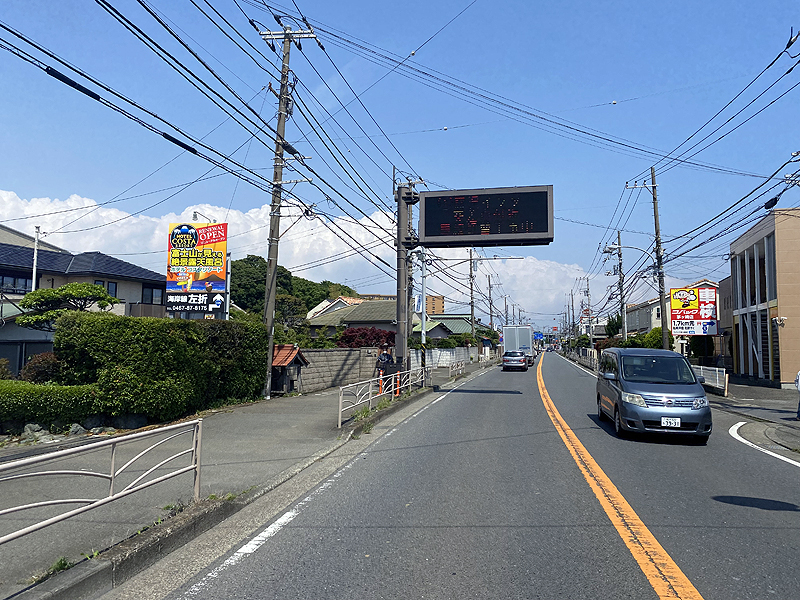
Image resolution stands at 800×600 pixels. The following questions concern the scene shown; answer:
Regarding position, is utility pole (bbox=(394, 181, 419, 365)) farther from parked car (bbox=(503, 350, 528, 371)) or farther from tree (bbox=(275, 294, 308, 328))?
tree (bbox=(275, 294, 308, 328))

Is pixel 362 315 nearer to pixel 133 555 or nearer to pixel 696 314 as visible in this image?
pixel 696 314

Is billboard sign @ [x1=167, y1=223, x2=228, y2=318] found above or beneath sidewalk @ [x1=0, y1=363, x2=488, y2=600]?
above

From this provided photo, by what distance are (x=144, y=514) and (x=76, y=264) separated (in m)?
33.1

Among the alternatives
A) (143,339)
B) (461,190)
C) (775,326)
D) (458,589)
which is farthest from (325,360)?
(775,326)

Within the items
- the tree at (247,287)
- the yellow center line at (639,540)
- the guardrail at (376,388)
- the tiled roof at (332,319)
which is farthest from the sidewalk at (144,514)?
the tree at (247,287)

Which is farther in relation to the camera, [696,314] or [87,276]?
[87,276]

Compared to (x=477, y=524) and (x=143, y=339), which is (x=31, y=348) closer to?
(x=143, y=339)

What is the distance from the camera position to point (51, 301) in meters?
23.4

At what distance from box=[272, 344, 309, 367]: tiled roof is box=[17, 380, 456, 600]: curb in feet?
40.7

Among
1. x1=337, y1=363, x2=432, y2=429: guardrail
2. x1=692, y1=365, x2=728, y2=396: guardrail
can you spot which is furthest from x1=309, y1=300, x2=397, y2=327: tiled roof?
x1=692, y1=365, x2=728, y2=396: guardrail

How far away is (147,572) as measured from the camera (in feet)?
15.6

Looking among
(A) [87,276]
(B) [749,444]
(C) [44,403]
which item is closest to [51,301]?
(A) [87,276]

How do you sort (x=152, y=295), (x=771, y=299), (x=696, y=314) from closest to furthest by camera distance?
(x=771, y=299)
(x=696, y=314)
(x=152, y=295)

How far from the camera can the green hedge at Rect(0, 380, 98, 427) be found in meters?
10.9
